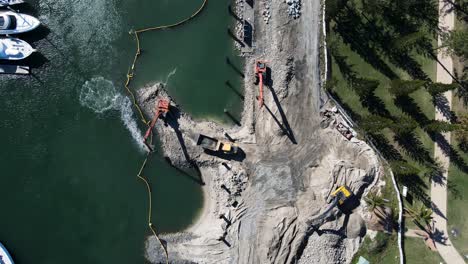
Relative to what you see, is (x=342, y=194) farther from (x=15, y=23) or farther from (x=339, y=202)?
(x=15, y=23)

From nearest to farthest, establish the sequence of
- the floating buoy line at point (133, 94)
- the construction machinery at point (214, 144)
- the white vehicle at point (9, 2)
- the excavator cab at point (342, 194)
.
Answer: the excavator cab at point (342, 194)
the construction machinery at point (214, 144)
the white vehicle at point (9, 2)
the floating buoy line at point (133, 94)

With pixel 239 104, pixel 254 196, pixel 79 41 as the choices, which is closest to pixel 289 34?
pixel 239 104

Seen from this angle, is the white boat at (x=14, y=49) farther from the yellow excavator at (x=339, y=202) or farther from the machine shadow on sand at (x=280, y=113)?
the yellow excavator at (x=339, y=202)

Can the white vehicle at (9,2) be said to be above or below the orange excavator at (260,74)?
above

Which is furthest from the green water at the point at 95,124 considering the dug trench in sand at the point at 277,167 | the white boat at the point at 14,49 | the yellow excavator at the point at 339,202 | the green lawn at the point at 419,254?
the green lawn at the point at 419,254

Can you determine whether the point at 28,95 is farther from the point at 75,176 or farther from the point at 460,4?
the point at 460,4

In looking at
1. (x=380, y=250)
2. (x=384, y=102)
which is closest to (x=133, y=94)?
(x=384, y=102)
